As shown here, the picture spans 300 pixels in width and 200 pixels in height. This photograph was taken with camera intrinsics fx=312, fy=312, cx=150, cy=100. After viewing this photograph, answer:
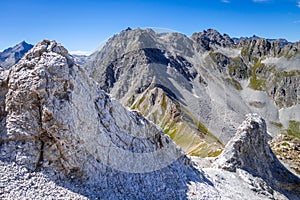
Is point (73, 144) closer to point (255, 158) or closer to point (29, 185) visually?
point (29, 185)

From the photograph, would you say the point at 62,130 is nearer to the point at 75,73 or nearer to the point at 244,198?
the point at 75,73

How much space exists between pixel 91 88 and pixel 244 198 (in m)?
19.1

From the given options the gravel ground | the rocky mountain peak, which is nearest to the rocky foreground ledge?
the gravel ground

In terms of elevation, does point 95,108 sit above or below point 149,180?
above

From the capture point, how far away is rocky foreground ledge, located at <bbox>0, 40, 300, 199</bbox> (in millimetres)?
20281

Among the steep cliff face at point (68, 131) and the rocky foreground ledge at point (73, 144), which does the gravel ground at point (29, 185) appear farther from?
the steep cliff face at point (68, 131)

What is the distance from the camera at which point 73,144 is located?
22.0 m

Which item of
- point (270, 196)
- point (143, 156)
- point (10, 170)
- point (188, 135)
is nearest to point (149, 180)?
point (143, 156)

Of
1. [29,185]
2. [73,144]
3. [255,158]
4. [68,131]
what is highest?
[68,131]

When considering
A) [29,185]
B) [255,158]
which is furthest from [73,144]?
[255,158]

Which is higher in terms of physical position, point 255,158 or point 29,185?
point 29,185

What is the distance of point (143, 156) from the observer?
1093 inches

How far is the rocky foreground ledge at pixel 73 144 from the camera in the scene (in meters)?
20.3

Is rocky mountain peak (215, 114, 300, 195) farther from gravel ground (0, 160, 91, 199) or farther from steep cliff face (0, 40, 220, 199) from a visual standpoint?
gravel ground (0, 160, 91, 199)
